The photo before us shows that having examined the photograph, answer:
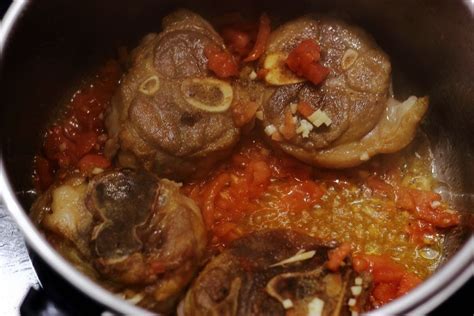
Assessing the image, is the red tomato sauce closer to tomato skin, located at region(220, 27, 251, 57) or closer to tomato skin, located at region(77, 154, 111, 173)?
tomato skin, located at region(77, 154, 111, 173)

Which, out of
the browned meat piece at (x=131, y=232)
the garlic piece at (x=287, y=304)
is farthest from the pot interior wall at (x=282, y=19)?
the garlic piece at (x=287, y=304)

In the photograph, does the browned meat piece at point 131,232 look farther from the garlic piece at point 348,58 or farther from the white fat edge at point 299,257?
the garlic piece at point 348,58

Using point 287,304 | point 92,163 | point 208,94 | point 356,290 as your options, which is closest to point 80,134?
point 92,163

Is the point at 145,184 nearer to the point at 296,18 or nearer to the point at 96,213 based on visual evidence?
the point at 96,213

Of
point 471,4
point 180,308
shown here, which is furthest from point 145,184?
point 471,4

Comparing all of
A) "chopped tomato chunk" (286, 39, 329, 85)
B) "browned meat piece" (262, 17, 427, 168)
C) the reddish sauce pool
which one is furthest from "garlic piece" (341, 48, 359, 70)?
the reddish sauce pool
